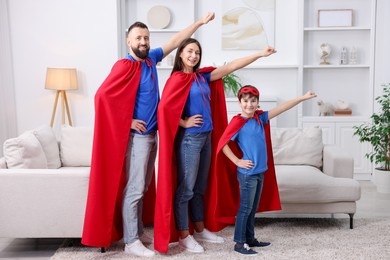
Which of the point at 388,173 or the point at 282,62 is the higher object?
the point at 282,62

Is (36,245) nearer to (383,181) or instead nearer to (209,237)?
(209,237)

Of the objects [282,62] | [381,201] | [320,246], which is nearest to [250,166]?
[320,246]

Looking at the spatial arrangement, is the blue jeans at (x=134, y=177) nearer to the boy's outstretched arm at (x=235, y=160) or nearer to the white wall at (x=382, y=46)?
the boy's outstretched arm at (x=235, y=160)

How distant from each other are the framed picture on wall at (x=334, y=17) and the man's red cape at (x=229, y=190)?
3.06m

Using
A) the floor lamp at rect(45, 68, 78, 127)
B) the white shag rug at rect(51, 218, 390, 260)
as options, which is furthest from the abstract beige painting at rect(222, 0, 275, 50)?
the white shag rug at rect(51, 218, 390, 260)

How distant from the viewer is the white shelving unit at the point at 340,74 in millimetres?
6430

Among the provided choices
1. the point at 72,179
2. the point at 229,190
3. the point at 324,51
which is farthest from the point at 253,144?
the point at 324,51

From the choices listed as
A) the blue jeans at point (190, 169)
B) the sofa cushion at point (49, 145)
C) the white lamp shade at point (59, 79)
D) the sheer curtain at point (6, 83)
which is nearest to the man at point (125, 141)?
the blue jeans at point (190, 169)

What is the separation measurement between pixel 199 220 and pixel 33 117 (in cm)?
324

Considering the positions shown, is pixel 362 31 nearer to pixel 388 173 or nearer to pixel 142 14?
pixel 388 173

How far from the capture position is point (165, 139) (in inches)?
142

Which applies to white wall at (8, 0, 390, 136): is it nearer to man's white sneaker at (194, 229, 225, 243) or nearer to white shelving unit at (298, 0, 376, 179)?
white shelving unit at (298, 0, 376, 179)

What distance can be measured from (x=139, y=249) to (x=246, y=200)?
2.59 ft

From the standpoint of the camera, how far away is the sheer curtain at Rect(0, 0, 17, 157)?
6121 millimetres
